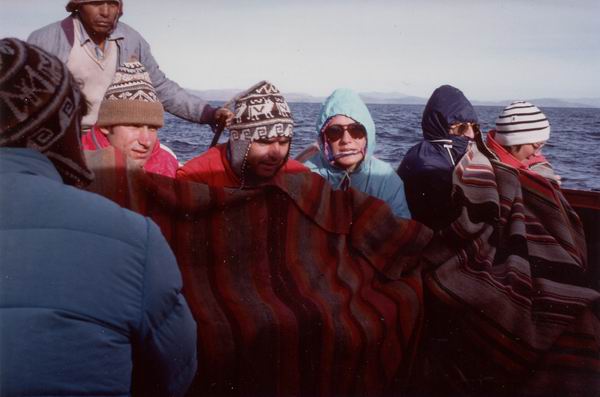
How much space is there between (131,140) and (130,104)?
186 mm

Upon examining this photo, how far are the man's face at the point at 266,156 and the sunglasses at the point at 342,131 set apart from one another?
0.40 m

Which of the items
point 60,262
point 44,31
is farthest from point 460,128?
point 60,262

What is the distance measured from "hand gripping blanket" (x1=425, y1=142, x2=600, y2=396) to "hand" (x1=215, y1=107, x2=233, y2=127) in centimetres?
Result: 134

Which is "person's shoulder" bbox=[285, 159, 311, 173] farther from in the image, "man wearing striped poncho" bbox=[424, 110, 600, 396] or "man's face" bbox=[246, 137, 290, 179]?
"man wearing striped poncho" bbox=[424, 110, 600, 396]

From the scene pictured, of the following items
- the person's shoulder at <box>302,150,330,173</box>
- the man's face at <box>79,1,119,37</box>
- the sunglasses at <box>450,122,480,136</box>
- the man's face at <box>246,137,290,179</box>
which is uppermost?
the man's face at <box>79,1,119,37</box>

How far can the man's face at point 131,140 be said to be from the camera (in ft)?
10.6

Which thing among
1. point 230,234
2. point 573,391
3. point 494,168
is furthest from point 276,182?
point 573,391

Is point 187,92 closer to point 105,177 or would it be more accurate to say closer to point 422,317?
point 105,177

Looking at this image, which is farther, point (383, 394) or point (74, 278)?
point (383, 394)

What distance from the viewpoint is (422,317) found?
2.94 m

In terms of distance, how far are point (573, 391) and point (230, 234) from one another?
1662 mm

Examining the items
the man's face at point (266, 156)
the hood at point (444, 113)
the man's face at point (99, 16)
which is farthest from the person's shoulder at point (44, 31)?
the hood at point (444, 113)

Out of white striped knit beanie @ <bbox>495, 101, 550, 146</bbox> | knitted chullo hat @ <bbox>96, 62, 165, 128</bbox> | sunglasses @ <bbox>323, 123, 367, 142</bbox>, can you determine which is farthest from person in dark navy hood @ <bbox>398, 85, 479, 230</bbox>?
knitted chullo hat @ <bbox>96, 62, 165, 128</bbox>

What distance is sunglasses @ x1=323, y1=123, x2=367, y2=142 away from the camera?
3.68 meters
